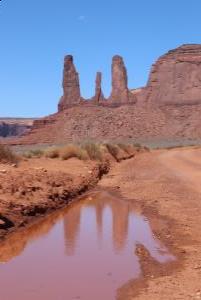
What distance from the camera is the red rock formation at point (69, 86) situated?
4909 inches

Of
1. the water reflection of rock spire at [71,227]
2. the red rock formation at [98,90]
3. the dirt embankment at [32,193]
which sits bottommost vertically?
the water reflection of rock spire at [71,227]

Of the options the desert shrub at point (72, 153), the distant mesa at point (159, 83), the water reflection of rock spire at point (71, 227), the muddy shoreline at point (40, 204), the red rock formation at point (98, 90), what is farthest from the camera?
the red rock formation at point (98, 90)

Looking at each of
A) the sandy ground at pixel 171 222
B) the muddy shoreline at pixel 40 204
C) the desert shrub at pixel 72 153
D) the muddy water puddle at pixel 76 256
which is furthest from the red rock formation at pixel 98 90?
the muddy water puddle at pixel 76 256

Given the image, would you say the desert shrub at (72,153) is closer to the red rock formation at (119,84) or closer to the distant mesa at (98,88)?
the distant mesa at (98,88)

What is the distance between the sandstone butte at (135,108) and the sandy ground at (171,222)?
262 ft

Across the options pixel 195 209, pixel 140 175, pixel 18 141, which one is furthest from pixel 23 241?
pixel 18 141

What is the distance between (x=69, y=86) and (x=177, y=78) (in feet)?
81.5

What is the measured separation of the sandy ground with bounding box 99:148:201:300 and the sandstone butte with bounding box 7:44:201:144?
3145 inches

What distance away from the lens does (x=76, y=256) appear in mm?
9938

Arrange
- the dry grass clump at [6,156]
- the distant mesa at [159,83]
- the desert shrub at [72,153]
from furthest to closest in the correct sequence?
the distant mesa at [159,83] → the desert shrub at [72,153] → the dry grass clump at [6,156]

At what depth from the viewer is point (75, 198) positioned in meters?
18.2

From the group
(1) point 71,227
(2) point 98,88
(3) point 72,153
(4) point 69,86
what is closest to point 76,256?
(1) point 71,227

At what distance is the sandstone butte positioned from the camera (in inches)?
4215

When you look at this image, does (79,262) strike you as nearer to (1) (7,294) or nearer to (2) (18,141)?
(1) (7,294)
